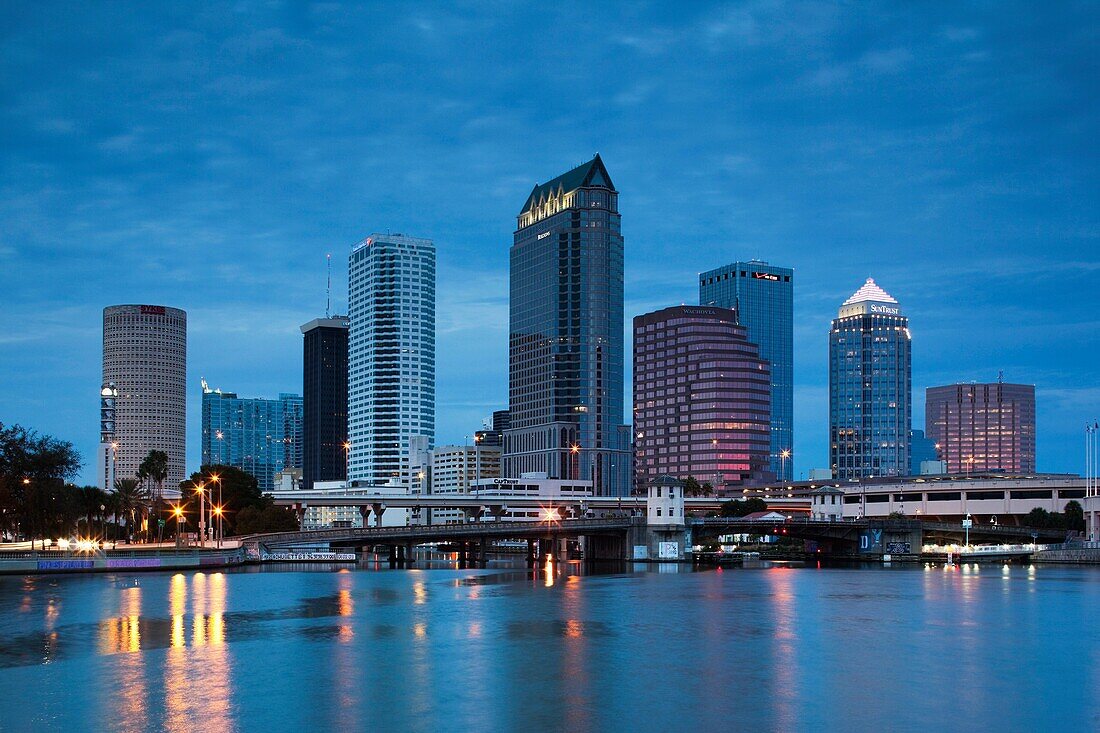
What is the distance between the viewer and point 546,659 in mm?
71438

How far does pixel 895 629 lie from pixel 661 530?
367 ft

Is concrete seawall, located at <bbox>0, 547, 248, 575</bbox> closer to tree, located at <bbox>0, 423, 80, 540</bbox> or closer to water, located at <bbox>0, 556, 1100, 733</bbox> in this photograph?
→ tree, located at <bbox>0, 423, 80, 540</bbox>

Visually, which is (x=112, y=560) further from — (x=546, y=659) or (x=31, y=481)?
(x=546, y=659)

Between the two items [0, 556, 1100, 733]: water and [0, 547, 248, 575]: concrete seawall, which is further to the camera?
[0, 547, 248, 575]: concrete seawall

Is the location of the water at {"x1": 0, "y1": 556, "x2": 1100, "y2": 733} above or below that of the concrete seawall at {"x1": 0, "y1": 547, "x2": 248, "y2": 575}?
above

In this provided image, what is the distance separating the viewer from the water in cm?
5419

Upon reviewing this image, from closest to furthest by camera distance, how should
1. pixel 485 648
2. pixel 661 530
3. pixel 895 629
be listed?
pixel 485 648 < pixel 895 629 < pixel 661 530

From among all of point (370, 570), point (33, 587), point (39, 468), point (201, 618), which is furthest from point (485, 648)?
point (370, 570)

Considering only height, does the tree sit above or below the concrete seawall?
above

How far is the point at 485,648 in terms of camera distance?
250 ft

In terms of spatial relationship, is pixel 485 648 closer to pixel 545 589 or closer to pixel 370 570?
pixel 545 589

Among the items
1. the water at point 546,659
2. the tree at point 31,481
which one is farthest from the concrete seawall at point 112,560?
the water at point 546,659

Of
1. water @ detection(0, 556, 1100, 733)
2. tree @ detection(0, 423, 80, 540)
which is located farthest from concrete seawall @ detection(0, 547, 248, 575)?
water @ detection(0, 556, 1100, 733)

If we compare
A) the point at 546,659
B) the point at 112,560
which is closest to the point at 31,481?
the point at 112,560
